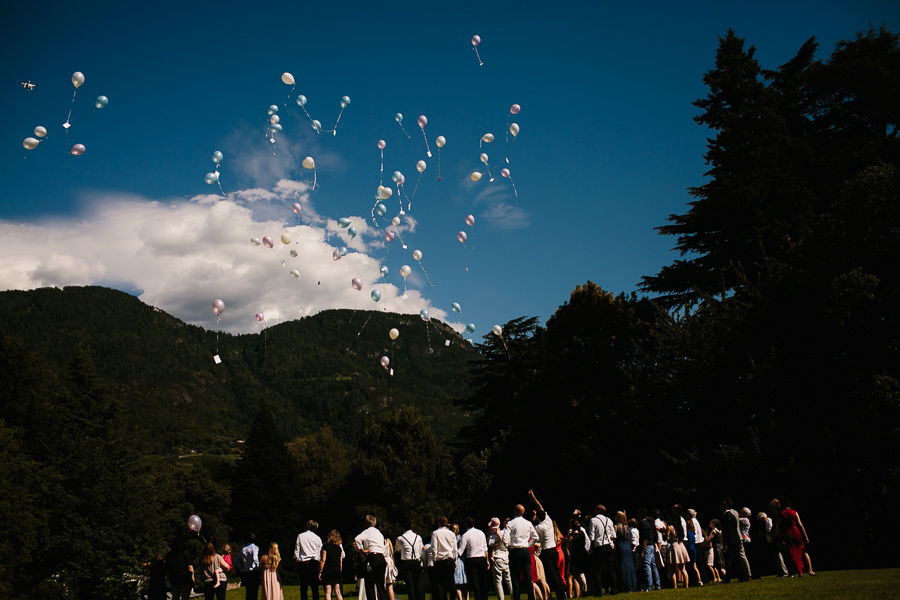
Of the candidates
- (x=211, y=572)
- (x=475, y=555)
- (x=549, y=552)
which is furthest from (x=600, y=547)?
(x=211, y=572)

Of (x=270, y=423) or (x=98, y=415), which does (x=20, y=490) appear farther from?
(x=270, y=423)

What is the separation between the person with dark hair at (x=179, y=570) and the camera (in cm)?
1030

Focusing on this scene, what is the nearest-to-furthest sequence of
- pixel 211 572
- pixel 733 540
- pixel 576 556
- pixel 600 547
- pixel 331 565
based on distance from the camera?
pixel 331 565 → pixel 211 572 → pixel 600 547 → pixel 576 556 → pixel 733 540

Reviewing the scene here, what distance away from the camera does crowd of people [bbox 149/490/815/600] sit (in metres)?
10.3

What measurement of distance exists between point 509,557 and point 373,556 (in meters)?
2.47

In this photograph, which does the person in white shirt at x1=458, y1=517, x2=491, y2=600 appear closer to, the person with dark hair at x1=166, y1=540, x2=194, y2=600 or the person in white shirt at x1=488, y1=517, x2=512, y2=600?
the person in white shirt at x1=488, y1=517, x2=512, y2=600

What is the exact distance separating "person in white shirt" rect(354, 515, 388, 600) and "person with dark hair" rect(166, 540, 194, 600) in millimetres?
3017

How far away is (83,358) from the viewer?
36.8 metres

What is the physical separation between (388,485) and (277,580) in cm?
3219

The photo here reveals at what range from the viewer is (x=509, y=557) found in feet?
33.0

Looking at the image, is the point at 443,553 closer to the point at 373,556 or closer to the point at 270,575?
the point at 373,556

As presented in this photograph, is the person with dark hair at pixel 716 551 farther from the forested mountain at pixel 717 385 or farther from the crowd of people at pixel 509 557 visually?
the forested mountain at pixel 717 385

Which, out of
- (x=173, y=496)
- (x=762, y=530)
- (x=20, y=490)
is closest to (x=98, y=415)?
(x=20, y=490)

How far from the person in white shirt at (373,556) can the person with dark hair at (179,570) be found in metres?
3.02
